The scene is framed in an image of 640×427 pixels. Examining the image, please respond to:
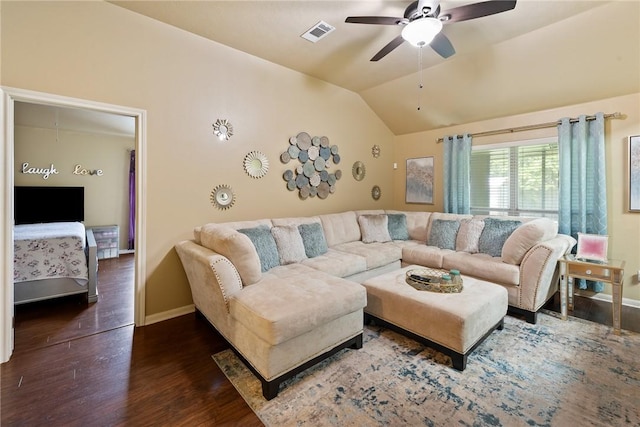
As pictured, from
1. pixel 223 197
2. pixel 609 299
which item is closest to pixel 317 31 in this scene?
pixel 223 197

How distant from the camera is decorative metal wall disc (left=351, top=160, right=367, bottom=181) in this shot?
4.77 m

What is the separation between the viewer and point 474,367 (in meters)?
2.05

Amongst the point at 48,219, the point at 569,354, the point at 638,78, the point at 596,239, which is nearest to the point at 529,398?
the point at 569,354

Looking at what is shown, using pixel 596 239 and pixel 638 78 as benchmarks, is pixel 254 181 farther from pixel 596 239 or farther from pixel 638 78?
pixel 638 78

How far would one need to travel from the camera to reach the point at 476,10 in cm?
201

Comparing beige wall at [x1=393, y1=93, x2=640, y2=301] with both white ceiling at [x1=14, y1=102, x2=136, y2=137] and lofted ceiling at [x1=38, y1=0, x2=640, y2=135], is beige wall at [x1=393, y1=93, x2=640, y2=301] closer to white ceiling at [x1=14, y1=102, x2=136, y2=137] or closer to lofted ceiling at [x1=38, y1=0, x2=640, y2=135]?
lofted ceiling at [x1=38, y1=0, x2=640, y2=135]

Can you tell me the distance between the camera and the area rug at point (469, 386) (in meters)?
1.60

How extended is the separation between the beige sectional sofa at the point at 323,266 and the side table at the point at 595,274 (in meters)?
0.13

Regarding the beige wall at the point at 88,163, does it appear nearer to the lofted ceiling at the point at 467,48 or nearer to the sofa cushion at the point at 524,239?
the lofted ceiling at the point at 467,48

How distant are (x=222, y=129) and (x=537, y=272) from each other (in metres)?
3.59

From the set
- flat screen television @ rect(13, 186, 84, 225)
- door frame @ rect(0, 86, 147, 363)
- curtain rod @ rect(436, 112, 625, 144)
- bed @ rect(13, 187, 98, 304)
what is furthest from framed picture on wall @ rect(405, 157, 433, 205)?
flat screen television @ rect(13, 186, 84, 225)

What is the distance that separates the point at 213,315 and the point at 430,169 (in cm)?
410

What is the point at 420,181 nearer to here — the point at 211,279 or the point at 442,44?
the point at 442,44

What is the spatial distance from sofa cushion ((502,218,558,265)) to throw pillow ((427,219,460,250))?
2.47 ft
